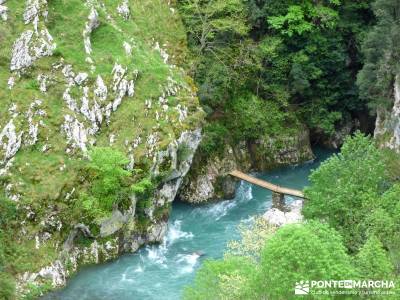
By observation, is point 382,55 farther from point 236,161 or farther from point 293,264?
point 293,264

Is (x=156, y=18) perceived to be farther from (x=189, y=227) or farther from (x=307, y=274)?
(x=307, y=274)

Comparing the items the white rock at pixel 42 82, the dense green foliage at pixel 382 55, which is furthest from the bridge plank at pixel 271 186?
the white rock at pixel 42 82

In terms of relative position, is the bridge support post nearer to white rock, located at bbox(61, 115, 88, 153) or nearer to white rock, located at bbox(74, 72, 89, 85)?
white rock, located at bbox(61, 115, 88, 153)

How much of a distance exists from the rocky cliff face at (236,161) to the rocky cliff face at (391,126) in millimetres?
7920

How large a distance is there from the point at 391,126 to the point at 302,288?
2281 centimetres

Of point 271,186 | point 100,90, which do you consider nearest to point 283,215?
point 271,186

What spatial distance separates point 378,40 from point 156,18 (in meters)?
→ 15.5

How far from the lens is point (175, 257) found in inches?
1267

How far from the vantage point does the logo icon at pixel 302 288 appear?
17594 mm

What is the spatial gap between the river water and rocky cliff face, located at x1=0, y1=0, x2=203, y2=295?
2.97 ft

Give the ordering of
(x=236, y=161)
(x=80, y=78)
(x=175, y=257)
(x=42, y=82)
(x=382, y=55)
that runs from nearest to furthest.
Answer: (x=175, y=257) → (x=42, y=82) → (x=80, y=78) → (x=382, y=55) → (x=236, y=161)

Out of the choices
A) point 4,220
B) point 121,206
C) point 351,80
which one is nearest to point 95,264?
point 121,206

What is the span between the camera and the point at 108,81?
110 feet

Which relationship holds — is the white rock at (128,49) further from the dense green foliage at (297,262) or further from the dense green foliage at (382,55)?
the dense green foliage at (297,262)
